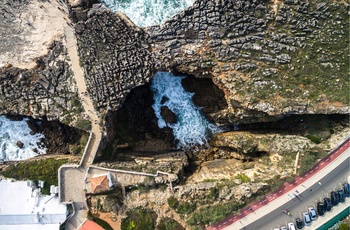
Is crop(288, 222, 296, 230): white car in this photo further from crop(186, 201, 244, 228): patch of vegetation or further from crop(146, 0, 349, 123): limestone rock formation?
crop(146, 0, 349, 123): limestone rock formation

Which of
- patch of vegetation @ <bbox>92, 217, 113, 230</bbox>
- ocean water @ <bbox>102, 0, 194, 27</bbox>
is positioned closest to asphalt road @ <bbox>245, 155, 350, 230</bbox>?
patch of vegetation @ <bbox>92, 217, 113, 230</bbox>

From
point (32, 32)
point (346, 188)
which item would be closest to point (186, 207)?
point (346, 188)

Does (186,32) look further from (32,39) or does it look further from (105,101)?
(32,39)

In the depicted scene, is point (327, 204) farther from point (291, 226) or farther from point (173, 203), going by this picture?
point (173, 203)

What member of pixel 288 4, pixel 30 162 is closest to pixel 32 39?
pixel 30 162

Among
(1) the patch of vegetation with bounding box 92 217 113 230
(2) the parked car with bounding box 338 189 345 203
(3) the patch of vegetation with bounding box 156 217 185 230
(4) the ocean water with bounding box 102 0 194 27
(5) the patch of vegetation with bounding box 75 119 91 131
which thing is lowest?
(1) the patch of vegetation with bounding box 92 217 113 230

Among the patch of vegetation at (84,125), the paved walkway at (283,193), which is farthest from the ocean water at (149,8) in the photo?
the paved walkway at (283,193)

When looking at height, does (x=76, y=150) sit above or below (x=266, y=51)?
below
